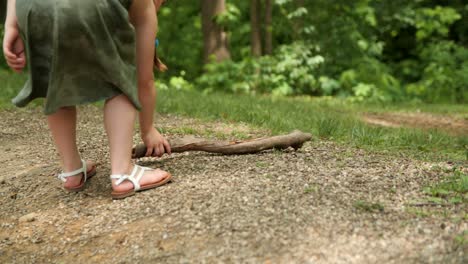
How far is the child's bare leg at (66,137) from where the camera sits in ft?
8.92

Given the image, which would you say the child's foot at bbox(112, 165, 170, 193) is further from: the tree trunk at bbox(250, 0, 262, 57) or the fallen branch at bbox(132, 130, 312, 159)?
the tree trunk at bbox(250, 0, 262, 57)

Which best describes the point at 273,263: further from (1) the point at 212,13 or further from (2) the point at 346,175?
(1) the point at 212,13

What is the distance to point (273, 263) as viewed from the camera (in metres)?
1.90

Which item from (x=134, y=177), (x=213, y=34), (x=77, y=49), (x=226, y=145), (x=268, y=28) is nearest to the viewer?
A: (x=77, y=49)

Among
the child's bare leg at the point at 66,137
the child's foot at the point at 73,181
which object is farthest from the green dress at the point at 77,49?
the child's foot at the point at 73,181

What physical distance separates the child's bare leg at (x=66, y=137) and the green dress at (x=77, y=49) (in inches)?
6.4

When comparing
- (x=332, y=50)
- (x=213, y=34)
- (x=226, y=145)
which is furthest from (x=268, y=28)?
(x=226, y=145)

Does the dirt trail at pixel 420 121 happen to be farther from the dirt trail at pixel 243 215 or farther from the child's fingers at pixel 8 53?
the child's fingers at pixel 8 53

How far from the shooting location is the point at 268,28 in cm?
1111

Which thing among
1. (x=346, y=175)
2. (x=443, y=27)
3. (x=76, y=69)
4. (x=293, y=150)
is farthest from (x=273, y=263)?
(x=443, y=27)

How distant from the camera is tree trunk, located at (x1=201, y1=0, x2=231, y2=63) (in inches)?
424

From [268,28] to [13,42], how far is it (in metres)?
8.80

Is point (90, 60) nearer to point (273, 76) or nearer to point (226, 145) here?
point (226, 145)

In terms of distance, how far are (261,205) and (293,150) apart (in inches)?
44.8
